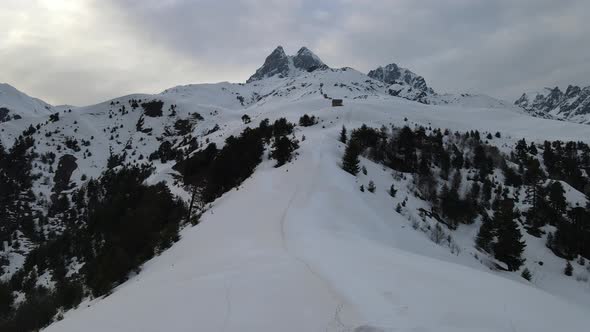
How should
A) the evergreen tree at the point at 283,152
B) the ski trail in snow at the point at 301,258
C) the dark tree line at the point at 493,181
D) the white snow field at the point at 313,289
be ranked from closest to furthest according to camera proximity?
the ski trail in snow at the point at 301,258, the white snow field at the point at 313,289, the dark tree line at the point at 493,181, the evergreen tree at the point at 283,152

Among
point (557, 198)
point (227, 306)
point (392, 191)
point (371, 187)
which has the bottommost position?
point (557, 198)

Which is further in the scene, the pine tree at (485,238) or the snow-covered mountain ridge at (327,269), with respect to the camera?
the pine tree at (485,238)

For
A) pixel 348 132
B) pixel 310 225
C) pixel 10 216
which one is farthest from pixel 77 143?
pixel 310 225

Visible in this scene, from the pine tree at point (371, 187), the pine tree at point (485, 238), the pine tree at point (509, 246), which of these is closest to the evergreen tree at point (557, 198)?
the pine tree at point (485, 238)

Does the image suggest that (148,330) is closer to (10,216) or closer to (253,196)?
(253,196)

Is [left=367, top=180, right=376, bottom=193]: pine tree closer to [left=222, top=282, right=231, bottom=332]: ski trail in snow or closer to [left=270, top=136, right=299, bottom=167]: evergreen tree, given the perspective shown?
[left=270, top=136, right=299, bottom=167]: evergreen tree

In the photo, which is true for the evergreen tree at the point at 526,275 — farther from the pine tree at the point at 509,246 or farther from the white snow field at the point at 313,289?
the white snow field at the point at 313,289

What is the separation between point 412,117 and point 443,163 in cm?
3520

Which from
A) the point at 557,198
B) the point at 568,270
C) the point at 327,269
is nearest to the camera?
the point at 327,269

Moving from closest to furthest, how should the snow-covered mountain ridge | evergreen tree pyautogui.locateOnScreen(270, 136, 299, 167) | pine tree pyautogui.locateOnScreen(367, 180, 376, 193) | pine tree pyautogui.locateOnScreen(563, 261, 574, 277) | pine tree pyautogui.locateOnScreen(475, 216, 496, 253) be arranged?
the snow-covered mountain ridge, pine tree pyautogui.locateOnScreen(563, 261, 574, 277), pine tree pyautogui.locateOnScreen(475, 216, 496, 253), pine tree pyautogui.locateOnScreen(367, 180, 376, 193), evergreen tree pyautogui.locateOnScreen(270, 136, 299, 167)

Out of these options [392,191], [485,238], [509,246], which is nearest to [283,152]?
[392,191]

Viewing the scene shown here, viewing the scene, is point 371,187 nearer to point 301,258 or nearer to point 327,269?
point 301,258

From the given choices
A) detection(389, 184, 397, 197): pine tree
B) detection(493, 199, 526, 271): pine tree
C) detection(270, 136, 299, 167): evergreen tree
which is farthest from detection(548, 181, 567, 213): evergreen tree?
detection(270, 136, 299, 167): evergreen tree

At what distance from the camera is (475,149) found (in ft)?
159
